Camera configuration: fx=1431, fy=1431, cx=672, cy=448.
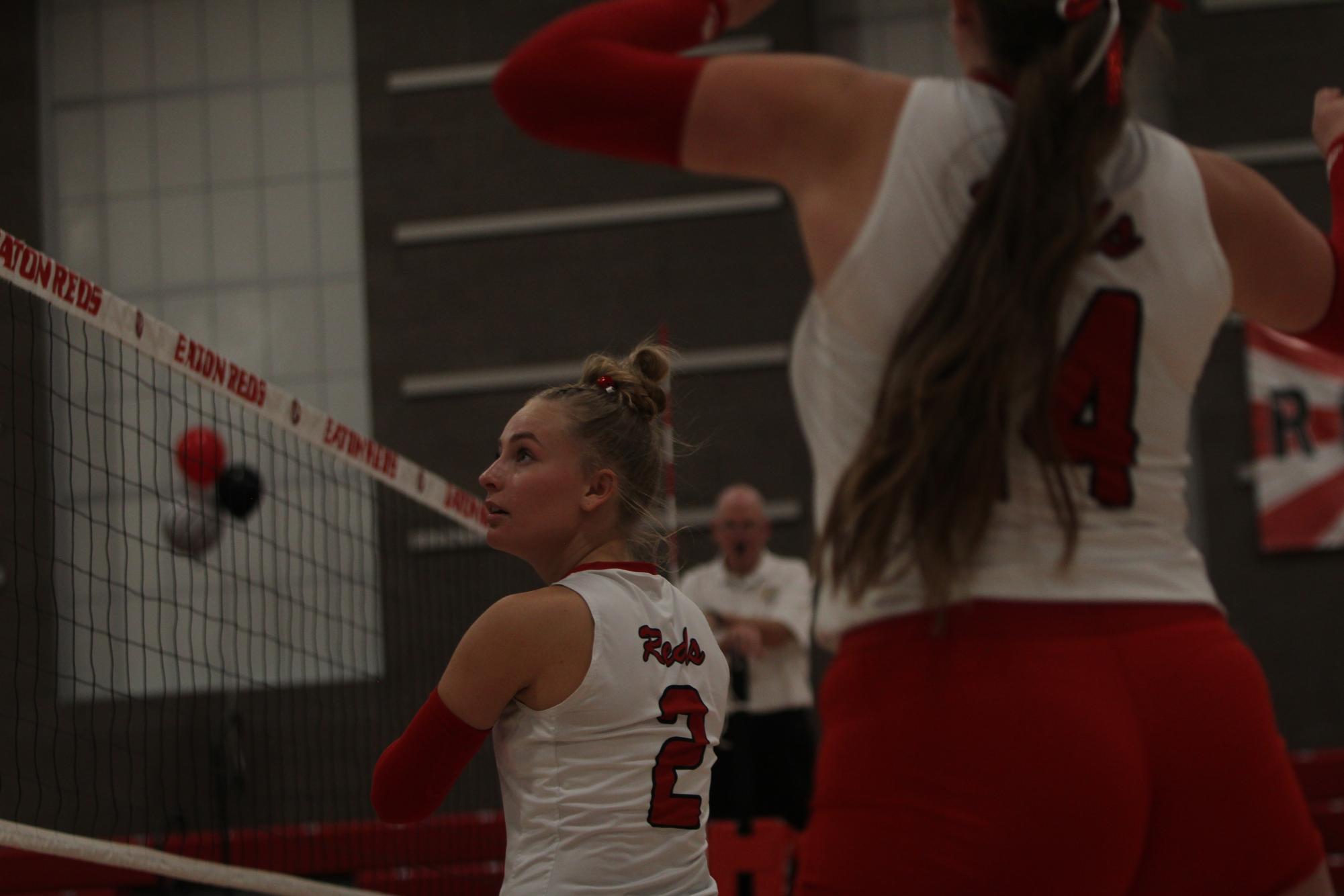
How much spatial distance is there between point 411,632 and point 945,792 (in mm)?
8007

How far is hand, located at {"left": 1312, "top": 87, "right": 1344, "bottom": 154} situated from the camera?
1.74 m

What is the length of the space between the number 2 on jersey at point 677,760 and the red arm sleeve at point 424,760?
294 mm

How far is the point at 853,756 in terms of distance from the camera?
148 centimetres

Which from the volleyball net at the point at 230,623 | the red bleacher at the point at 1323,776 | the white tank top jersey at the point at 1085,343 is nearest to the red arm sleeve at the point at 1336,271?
the white tank top jersey at the point at 1085,343

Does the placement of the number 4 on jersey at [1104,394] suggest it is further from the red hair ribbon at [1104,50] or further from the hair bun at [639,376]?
the hair bun at [639,376]

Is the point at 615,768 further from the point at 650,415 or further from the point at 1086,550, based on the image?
the point at 1086,550

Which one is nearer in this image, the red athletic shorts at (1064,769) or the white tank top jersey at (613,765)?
the red athletic shorts at (1064,769)

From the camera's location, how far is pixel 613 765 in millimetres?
2084

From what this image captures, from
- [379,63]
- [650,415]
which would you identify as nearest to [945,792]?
[650,415]

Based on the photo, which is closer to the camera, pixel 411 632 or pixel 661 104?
pixel 661 104

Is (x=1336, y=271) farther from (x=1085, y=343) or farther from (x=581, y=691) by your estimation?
(x=581, y=691)

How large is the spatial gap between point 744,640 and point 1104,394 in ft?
16.0

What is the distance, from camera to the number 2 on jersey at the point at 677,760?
7.01 feet

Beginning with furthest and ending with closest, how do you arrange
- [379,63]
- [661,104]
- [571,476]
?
[379,63] → [571,476] → [661,104]
